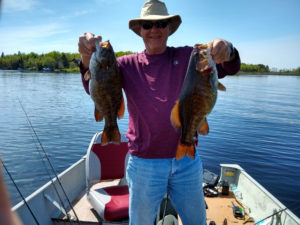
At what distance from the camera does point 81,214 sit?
17.2 ft

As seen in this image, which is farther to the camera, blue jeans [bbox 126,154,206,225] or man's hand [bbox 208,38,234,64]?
blue jeans [bbox 126,154,206,225]

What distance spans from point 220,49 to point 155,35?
0.88m

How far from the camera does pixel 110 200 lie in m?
4.67

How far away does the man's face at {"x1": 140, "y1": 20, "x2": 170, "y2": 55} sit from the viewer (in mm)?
3023

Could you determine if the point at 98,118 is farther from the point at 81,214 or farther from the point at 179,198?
the point at 81,214

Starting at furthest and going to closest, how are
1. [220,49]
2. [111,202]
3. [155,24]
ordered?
[111,202]
[155,24]
[220,49]

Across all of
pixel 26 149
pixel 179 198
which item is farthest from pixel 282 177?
pixel 26 149

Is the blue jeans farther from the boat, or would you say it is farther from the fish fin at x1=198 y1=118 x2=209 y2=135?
the boat

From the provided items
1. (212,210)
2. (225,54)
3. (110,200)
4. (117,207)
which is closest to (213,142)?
(212,210)

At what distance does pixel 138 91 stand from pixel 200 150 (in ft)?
39.1

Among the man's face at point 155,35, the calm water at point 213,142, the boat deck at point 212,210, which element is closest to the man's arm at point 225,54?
the man's face at point 155,35

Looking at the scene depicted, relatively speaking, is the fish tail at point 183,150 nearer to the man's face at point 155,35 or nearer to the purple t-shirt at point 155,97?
the purple t-shirt at point 155,97

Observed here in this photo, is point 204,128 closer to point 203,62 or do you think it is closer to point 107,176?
point 203,62

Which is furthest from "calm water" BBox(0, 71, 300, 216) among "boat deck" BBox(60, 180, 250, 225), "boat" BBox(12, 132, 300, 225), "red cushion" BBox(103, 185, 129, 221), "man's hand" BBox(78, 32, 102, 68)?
"man's hand" BBox(78, 32, 102, 68)
